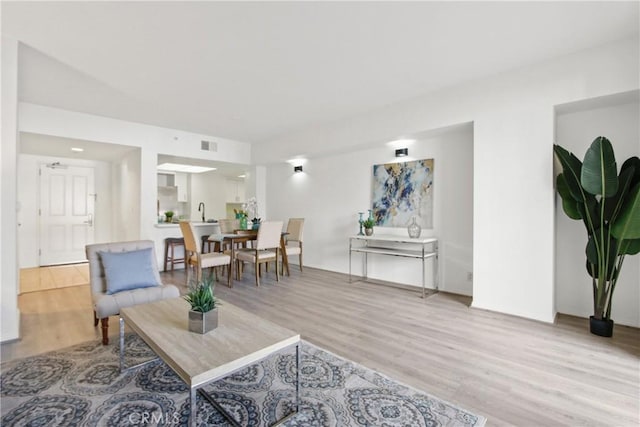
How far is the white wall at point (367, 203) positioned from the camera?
4207 mm

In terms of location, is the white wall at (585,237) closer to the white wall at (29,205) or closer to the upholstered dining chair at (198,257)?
the upholstered dining chair at (198,257)

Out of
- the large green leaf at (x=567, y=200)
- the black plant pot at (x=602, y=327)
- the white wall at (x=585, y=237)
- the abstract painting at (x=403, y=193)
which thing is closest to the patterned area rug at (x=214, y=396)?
the black plant pot at (x=602, y=327)

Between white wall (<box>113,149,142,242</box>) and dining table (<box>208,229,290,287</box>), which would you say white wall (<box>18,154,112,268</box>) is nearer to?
white wall (<box>113,149,142,242</box>)

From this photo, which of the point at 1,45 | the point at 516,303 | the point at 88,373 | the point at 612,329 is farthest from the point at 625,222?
the point at 1,45

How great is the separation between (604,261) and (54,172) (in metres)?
9.31

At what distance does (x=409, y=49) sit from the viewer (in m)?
2.91

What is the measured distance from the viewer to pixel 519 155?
333 centimetres

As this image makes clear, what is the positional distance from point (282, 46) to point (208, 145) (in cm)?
401

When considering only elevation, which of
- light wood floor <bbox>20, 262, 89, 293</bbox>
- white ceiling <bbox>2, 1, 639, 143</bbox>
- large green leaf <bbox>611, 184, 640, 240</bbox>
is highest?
white ceiling <bbox>2, 1, 639, 143</bbox>

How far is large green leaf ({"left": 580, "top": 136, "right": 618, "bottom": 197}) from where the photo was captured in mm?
2689

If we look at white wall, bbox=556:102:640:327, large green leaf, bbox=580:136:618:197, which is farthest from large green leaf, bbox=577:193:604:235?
white wall, bbox=556:102:640:327

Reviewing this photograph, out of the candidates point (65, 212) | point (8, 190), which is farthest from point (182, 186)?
point (8, 190)

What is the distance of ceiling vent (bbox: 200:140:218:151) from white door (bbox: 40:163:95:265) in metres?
3.00

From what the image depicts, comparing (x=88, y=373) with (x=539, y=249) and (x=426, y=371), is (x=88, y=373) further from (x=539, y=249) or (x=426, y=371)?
(x=539, y=249)
